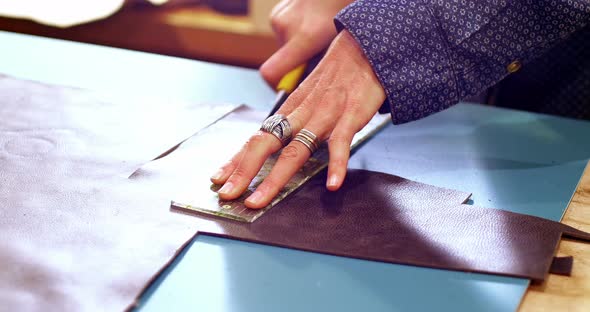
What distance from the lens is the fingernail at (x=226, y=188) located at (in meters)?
0.81

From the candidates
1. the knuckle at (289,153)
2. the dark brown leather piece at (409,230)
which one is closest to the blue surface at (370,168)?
the dark brown leather piece at (409,230)

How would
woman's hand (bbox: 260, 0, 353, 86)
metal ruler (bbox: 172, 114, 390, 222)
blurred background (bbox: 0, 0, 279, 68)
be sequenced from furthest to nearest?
blurred background (bbox: 0, 0, 279, 68) → woman's hand (bbox: 260, 0, 353, 86) → metal ruler (bbox: 172, 114, 390, 222)

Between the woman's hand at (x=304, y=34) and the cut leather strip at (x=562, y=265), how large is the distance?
584 millimetres

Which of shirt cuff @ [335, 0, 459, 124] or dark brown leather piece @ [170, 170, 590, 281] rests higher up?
shirt cuff @ [335, 0, 459, 124]

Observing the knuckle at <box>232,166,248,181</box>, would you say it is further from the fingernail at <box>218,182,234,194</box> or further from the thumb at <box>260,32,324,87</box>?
the thumb at <box>260,32,324,87</box>

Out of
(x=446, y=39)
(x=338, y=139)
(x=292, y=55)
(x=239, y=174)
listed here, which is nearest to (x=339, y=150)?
(x=338, y=139)

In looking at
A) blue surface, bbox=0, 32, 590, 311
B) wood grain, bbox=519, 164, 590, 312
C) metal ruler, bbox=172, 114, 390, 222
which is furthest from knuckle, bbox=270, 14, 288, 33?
wood grain, bbox=519, 164, 590, 312

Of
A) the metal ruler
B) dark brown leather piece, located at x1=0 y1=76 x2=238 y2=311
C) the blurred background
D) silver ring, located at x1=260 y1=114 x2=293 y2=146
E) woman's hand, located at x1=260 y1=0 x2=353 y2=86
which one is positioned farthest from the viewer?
the blurred background

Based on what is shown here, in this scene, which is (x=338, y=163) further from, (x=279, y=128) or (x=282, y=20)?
(x=282, y=20)

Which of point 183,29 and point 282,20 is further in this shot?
point 183,29

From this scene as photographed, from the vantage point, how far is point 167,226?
75 cm

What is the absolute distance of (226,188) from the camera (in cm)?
81

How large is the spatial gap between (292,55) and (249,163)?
378 millimetres

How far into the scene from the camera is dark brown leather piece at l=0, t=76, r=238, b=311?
0.63 meters
